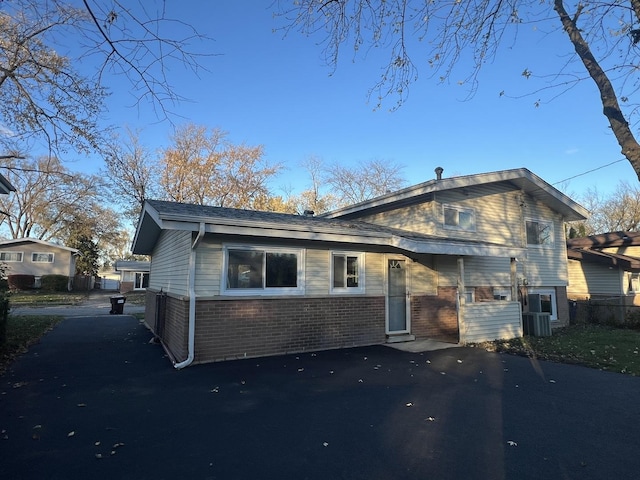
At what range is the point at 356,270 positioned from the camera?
9.77m

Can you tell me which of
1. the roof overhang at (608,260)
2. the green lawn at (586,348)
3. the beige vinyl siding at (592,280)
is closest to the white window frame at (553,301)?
the green lawn at (586,348)

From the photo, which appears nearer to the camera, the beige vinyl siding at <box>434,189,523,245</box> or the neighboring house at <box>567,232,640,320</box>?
the beige vinyl siding at <box>434,189,523,245</box>

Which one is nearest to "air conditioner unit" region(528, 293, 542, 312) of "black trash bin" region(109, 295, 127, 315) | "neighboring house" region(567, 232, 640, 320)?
"neighboring house" region(567, 232, 640, 320)

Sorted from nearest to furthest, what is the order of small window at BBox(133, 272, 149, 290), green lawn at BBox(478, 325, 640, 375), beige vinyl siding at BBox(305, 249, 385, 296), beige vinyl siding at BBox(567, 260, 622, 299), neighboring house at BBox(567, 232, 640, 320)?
green lawn at BBox(478, 325, 640, 375)
beige vinyl siding at BBox(305, 249, 385, 296)
neighboring house at BBox(567, 232, 640, 320)
beige vinyl siding at BBox(567, 260, 622, 299)
small window at BBox(133, 272, 149, 290)

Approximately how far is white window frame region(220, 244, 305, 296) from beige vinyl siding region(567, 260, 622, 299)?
1649 cm

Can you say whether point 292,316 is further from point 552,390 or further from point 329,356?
point 552,390

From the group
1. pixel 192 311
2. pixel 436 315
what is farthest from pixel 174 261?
pixel 436 315

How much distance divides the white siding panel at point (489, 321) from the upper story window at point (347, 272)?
9.79ft

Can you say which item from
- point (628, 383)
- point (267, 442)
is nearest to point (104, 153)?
point (267, 442)

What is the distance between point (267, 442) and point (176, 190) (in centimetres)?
2945

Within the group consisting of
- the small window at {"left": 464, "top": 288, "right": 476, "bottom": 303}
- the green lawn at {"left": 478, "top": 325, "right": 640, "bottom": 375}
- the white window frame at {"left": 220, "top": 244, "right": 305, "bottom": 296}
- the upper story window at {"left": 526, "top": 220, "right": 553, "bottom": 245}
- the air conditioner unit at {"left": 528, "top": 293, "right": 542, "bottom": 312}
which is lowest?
the green lawn at {"left": 478, "top": 325, "right": 640, "bottom": 375}

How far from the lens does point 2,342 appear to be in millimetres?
8484

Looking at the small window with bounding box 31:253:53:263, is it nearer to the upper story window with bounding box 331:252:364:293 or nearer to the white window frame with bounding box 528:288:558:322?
the upper story window with bounding box 331:252:364:293

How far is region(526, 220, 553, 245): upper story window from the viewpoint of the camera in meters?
14.4
